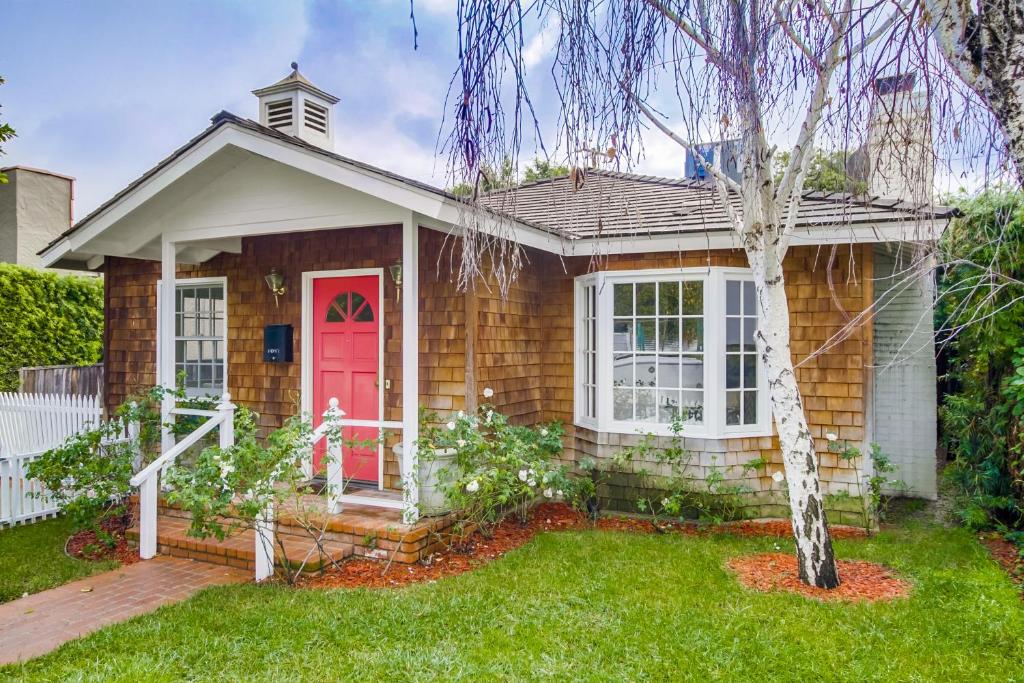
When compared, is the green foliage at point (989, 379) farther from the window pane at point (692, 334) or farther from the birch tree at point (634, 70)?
the birch tree at point (634, 70)

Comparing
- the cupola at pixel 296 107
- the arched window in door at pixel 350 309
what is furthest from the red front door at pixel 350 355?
the cupola at pixel 296 107

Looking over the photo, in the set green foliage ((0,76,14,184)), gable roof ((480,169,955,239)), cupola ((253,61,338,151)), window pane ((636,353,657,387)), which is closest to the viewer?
green foliage ((0,76,14,184))

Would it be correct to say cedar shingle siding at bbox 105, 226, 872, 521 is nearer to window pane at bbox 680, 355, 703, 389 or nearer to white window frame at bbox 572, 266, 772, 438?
white window frame at bbox 572, 266, 772, 438

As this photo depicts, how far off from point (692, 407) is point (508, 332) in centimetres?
197

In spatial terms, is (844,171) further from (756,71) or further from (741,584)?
(741,584)

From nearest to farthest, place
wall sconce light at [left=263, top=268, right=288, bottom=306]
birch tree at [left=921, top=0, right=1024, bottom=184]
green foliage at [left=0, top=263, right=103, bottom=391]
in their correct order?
birch tree at [left=921, top=0, right=1024, bottom=184]
wall sconce light at [left=263, top=268, right=288, bottom=306]
green foliage at [left=0, top=263, right=103, bottom=391]

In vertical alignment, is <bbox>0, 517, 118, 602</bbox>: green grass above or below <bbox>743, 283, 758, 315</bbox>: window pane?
below

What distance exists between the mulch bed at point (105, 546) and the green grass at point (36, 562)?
3.7 inches

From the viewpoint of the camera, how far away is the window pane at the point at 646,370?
6.68 metres

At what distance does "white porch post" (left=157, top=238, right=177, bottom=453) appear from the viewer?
20.5 feet

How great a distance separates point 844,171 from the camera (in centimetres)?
306

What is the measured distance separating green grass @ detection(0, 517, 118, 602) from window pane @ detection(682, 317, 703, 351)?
542 cm

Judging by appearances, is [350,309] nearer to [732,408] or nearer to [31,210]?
[732,408]

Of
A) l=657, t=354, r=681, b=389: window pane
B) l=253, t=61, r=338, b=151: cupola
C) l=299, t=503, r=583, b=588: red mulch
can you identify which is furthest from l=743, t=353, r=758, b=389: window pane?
l=253, t=61, r=338, b=151: cupola
